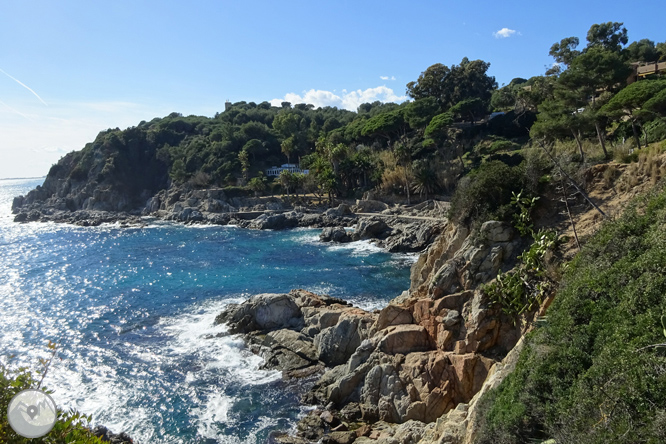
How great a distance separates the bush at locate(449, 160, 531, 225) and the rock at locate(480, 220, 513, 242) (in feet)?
1.67

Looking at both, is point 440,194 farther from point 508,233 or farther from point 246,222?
point 508,233

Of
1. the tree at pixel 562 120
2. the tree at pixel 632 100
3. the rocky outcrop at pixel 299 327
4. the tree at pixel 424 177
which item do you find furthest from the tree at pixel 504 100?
the rocky outcrop at pixel 299 327

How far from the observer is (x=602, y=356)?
1088cm

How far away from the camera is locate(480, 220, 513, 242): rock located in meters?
21.2

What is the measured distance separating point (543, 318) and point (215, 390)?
1639cm

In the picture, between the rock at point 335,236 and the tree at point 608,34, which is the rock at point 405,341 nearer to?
the rock at point 335,236

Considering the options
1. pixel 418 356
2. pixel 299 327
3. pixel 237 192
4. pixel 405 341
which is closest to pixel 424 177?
pixel 237 192

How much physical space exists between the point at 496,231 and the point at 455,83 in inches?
3183

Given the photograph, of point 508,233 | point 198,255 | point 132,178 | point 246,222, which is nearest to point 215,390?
point 508,233

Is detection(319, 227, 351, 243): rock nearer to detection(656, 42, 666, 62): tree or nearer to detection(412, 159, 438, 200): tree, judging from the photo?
detection(412, 159, 438, 200): tree

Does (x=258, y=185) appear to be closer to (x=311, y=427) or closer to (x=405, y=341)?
(x=405, y=341)

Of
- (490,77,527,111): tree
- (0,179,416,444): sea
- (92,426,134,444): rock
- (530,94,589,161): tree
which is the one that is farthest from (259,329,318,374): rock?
(490,77,527,111): tree

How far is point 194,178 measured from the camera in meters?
100

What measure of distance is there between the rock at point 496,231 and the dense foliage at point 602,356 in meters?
5.33
